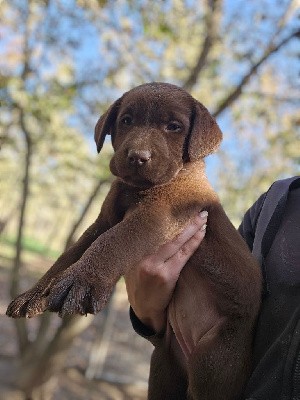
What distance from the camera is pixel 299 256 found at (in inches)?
88.3

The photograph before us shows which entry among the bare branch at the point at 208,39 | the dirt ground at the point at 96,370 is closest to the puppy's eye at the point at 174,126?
the bare branch at the point at 208,39

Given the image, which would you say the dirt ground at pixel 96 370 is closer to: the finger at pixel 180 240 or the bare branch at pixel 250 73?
the bare branch at pixel 250 73

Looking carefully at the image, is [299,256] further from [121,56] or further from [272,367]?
[121,56]

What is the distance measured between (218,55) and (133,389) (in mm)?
8065

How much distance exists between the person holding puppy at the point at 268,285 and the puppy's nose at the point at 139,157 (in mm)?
428

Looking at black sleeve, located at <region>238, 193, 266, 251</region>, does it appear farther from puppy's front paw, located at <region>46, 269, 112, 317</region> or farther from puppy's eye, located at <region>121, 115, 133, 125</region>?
puppy's front paw, located at <region>46, 269, 112, 317</region>

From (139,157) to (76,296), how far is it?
0.72 meters

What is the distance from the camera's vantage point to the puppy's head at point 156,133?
2.39m

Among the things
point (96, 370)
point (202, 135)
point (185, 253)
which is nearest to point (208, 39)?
point (202, 135)

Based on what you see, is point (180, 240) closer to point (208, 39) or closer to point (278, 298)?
point (278, 298)

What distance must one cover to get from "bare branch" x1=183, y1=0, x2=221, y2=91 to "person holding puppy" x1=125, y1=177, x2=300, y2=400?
17.5 feet

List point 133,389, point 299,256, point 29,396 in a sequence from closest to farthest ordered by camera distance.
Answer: point 299,256
point 29,396
point 133,389

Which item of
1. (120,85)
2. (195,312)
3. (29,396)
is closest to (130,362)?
(29,396)

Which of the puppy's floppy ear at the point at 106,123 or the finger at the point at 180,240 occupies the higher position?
the puppy's floppy ear at the point at 106,123
